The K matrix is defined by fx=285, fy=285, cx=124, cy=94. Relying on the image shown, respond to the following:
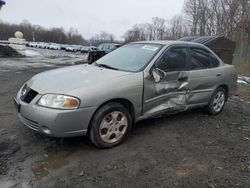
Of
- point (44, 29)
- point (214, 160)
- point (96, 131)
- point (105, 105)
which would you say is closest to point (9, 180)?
point (96, 131)

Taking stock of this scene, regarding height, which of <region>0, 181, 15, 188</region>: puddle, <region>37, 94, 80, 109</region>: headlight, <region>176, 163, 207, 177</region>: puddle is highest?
<region>37, 94, 80, 109</region>: headlight

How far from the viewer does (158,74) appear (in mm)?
4652

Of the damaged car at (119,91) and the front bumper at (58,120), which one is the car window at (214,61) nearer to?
the damaged car at (119,91)

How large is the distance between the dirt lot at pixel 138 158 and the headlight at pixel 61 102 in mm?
723

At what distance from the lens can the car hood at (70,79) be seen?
391 cm

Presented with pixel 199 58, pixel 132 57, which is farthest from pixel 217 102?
pixel 132 57

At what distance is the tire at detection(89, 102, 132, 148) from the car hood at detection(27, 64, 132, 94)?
422 mm

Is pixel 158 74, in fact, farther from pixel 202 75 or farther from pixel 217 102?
pixel 217 102

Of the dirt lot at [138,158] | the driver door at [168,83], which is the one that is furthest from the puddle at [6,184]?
the driver door at [168,83]

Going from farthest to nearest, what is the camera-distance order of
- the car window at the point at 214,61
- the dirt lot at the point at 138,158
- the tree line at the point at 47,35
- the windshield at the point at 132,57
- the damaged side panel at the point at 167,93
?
the tree line at the point at 47,35 < the car window at the point at 214,61 < the windshield at the point at 132,57 < the damaged side panel at the point at 167,93 < the dirt lot at the point at 138,158

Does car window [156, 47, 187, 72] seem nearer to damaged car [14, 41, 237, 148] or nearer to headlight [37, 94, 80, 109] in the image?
damaged car [14, 41, 237, 148]

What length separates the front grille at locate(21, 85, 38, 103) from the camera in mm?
3986

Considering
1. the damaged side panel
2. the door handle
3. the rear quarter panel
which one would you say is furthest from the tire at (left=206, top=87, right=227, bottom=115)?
the door handle

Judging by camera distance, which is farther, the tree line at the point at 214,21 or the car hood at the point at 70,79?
the tree line at the point at 214,21
